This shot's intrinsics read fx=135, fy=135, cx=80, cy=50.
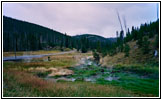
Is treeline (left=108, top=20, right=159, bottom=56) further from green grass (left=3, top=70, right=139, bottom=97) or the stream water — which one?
green grass (left=3, top=70, right=139, bottom=97)

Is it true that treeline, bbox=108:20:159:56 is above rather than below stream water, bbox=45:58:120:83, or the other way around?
above

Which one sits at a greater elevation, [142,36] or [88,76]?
[142,36]

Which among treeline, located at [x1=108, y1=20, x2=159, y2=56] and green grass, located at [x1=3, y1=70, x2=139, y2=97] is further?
treeline, located at [x1=108, y1=20, x2=159, y2=56]

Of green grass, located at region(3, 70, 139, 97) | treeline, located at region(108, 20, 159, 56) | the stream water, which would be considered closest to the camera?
green grass, located at region(3, 70, 139, 97)

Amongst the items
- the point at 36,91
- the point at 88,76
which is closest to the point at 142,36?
the point at 88,76

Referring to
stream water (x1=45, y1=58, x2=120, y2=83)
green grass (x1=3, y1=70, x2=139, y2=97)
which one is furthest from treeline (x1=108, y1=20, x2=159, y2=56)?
green grass (x1=3, y1=70, x2=139, y2=97)

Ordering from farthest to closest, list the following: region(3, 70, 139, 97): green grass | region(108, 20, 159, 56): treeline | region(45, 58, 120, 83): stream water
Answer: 1. region(108, 20, 159, 56): treeline
2. region(45, 58, 120, 83): stream water
3. region(3, 70, 139, 97): green grass

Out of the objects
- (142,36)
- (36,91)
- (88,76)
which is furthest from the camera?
(142,36)

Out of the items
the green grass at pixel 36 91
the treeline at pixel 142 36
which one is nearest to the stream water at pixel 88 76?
the green grass at pixel 36 91

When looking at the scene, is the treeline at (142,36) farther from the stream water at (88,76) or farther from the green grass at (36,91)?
the green grass at (36,91)

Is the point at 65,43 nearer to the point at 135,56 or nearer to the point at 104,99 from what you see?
the point at 135,56

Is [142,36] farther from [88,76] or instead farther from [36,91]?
[36,91]

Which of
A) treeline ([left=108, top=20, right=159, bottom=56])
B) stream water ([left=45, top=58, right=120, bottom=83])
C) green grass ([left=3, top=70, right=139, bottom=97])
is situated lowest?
stream water ([left=45, top=58, right=120, bottom=83])

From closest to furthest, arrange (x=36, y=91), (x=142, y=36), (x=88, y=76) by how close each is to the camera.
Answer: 1. (x=36, y=91)
2. (x=88, y=76)
3. (x=142, y=36)
